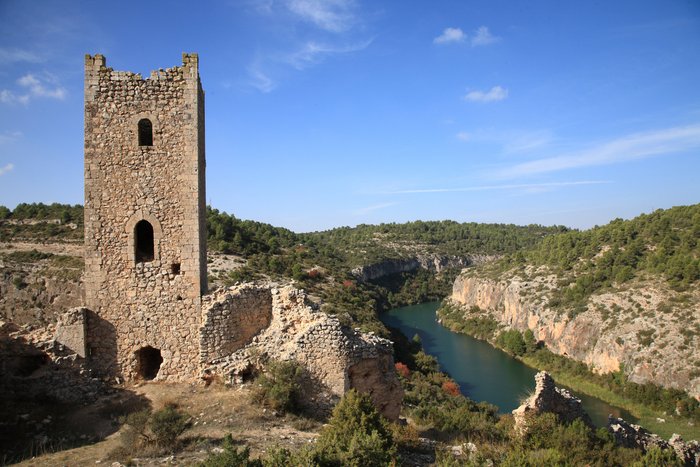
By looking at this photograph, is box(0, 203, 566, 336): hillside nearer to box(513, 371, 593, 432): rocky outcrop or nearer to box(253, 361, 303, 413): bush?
box(513, 371, 593, 432): rocky outcrop

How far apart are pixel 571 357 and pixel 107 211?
39.8 metres

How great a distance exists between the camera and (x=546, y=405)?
10.1 m

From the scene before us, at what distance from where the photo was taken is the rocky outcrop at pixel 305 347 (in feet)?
26.2

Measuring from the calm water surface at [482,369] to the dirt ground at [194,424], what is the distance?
60.2ft

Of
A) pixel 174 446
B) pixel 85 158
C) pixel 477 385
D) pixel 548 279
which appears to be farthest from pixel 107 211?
pixel 548 279

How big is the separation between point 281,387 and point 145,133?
18.4ft

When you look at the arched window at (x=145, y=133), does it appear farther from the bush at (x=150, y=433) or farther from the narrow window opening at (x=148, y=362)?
the bush at (x=150, y=433)

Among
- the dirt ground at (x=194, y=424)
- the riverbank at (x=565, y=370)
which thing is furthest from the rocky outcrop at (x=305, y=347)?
the riverbank at (x=565, y=370)

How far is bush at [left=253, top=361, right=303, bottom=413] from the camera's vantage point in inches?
298

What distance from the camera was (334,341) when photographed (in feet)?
26.2

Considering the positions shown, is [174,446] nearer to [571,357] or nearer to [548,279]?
[571,357]

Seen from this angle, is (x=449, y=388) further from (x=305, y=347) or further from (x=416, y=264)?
(x=416, y=264)

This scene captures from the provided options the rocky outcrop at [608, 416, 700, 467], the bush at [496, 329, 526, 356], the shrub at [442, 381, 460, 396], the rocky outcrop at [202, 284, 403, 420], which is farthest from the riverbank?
the rocky outcrop at [202, 284, 403, 420]

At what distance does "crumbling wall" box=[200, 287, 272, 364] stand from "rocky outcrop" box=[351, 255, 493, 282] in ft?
197
